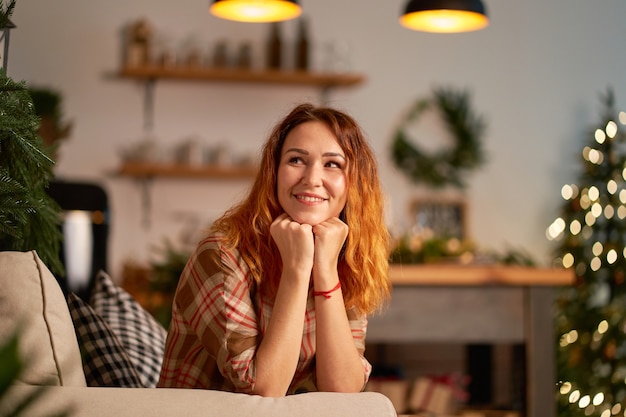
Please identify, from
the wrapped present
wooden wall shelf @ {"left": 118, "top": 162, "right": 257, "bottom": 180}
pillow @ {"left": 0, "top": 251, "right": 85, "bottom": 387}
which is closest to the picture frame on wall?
wooden wall shelf @ {"left": 118, "top": 162, "right": 257, "bottom": 180}

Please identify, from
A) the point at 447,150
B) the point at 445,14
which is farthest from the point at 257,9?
the point at 447,150

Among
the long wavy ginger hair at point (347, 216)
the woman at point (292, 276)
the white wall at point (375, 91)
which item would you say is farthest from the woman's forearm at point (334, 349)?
the white wall at point (375, 91)

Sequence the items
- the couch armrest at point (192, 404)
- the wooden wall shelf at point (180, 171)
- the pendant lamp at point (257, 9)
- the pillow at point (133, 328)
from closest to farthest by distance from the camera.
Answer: the couch armrest at point (192, 404) < the pillow at point (133, 328) < the pendant lamp at point (257, 9) < the wooden wall shelf at point (180, 171)

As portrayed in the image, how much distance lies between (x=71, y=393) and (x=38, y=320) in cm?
18

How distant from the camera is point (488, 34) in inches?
227

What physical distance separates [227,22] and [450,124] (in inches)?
61.1

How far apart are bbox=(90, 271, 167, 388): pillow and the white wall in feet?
10.3

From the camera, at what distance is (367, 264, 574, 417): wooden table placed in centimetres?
336

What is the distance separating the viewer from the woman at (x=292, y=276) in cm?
164

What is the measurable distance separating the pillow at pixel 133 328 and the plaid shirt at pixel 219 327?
364 millimetres

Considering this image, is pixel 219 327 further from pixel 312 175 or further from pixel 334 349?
pixel 312 175

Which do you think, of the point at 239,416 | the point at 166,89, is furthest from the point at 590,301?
the point at 239,416

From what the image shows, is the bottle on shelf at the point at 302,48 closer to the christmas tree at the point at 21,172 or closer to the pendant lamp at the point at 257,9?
the pendant lamp at the point at 257,9

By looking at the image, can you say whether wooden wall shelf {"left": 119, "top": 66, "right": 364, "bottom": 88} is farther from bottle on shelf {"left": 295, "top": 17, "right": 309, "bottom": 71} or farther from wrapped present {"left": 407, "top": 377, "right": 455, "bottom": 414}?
wrapped present {"left": 407, "top": 377, "right": 455, "bottom": 414}
